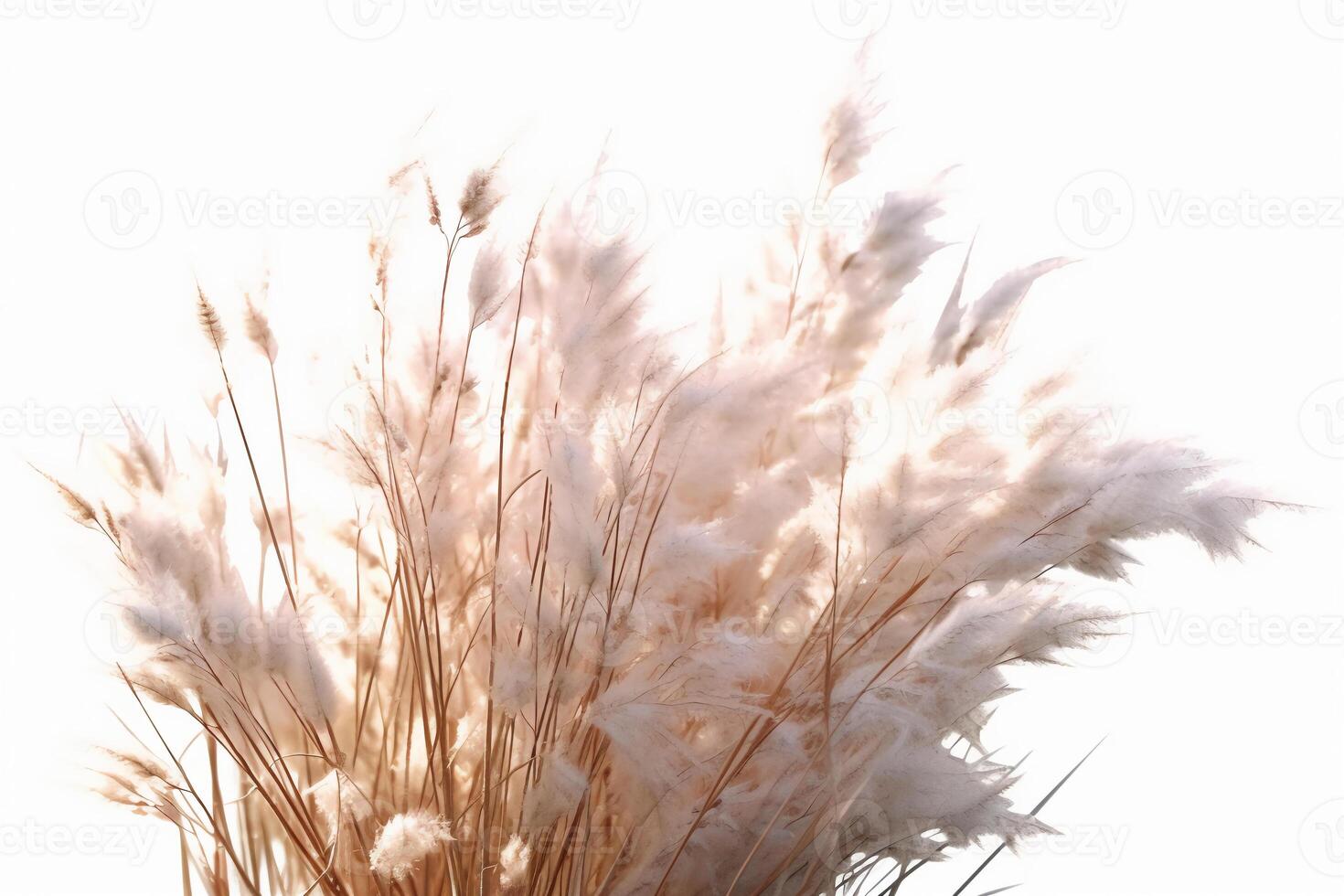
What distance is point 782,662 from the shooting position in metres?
0.73

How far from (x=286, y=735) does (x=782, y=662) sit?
11.9 inches

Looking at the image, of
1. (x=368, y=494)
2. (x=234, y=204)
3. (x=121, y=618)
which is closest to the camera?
(x=121, y=618)

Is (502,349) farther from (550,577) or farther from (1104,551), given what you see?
(1104,551)

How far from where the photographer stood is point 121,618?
615 mm

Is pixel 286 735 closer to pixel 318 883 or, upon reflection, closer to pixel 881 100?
pixel 318 883

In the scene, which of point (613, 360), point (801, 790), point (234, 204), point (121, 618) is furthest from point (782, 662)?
point (234, 204)

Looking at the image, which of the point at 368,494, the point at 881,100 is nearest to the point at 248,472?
the point at 368,494

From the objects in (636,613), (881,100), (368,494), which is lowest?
(636,613)

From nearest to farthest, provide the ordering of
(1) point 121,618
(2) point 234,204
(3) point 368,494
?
(1) point 121,618 → (3) point 368,494 → (2) point 234,204

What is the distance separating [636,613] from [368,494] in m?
0.19

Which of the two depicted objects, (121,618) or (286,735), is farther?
(286,735)

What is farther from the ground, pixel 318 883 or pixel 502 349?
pixel 502 349

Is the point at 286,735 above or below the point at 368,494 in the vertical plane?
below

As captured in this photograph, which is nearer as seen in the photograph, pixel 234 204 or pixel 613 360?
pixel 613 360
